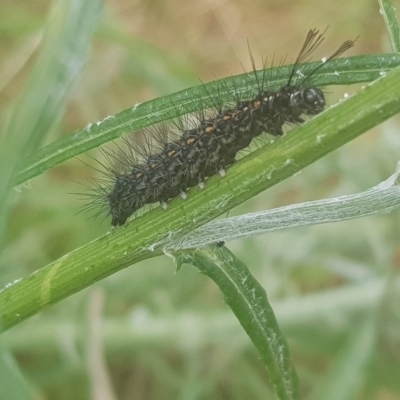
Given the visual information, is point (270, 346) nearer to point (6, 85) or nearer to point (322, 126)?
point (322, 126)

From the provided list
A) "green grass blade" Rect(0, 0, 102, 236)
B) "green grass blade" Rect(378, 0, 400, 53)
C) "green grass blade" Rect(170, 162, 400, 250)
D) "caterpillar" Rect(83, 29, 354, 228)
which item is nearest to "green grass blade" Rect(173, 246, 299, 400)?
"green grass blade" Rect(170, 162, 400, 250)

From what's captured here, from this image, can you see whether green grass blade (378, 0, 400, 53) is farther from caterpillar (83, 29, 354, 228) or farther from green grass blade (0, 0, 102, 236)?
green grass blade (0, 0, 102, 236)

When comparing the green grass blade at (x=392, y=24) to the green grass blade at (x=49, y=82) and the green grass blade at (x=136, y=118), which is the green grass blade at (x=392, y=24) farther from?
the green grass blade at (x=49, y=82)

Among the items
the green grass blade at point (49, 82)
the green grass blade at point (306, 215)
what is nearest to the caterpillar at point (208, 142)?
the green grass blade at point (306, 215)

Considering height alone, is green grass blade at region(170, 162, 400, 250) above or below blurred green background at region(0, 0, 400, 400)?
below

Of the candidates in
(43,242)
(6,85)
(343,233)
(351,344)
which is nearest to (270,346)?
(351,344)

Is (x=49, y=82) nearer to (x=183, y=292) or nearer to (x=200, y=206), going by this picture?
(x=200, y=206)
